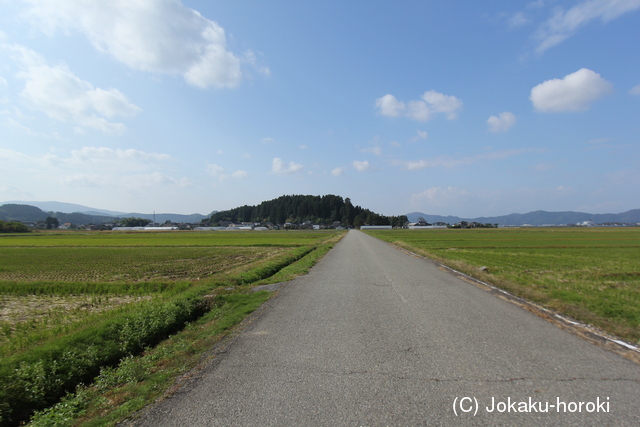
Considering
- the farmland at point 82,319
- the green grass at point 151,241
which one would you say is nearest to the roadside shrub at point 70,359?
the farmland at point 82,319

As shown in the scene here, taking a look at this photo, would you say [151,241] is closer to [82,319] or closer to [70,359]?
[82,319]

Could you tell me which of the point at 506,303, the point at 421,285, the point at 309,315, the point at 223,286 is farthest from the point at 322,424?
the point at 223,286

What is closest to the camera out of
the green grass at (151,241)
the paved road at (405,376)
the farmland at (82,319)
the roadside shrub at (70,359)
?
the paved road at (405,376)

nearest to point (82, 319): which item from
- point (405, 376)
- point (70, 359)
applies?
point (70, 359)

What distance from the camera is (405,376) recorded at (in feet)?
13.9

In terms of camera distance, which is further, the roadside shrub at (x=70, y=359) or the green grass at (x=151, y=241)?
the green grass at (x=151, y=241)

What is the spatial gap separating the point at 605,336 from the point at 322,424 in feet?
20.7

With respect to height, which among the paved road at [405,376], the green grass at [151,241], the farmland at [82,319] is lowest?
the green grass at [151,241]

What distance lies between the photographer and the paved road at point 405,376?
340 centimetres

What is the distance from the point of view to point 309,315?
7.66 metres

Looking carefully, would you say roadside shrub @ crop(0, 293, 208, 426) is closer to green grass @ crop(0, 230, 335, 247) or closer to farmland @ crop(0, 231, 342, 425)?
farmland @ crop(0, 231, 342, 425)

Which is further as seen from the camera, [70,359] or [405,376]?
[70,359]

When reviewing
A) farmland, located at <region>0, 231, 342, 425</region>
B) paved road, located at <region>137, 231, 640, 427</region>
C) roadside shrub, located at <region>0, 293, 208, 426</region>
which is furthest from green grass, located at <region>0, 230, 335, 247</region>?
paved road, located at <region>137, 231, 640, 427</region>

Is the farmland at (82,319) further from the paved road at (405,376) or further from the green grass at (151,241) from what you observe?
the green grass at (151,241)
